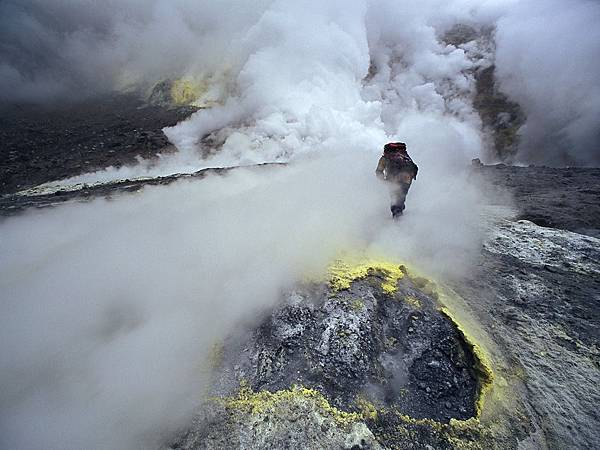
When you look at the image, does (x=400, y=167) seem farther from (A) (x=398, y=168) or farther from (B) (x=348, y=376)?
(B) (x=348, y=376)

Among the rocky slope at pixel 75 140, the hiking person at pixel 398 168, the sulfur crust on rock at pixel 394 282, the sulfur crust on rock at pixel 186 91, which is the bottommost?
the sulfur crust on rock at pixel 394 282

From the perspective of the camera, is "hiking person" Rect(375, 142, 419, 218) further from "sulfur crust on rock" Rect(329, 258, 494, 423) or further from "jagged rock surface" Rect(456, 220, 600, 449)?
"jagged rock surface" Rect(456, 220, 600, 449)

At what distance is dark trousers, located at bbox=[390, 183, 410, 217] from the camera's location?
6160mm

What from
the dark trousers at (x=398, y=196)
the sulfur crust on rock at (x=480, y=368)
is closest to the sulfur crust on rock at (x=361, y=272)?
the sulfur crust on rock at (x=480, y=368)

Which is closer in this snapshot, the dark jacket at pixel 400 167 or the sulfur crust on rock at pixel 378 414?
the sulfur crust on rock at pixel 378 414

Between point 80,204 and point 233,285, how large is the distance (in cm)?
539

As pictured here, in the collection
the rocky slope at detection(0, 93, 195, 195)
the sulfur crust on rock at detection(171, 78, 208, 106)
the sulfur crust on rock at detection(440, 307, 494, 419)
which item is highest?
the sulfur crust on rock at detection(171, 78, 208, 106)

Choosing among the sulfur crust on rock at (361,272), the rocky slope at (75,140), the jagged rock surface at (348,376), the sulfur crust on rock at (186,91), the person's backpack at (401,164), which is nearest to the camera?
the jagged rock surface at (348,376)

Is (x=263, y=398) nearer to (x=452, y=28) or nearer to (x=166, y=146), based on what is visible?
(x=166, y=146)

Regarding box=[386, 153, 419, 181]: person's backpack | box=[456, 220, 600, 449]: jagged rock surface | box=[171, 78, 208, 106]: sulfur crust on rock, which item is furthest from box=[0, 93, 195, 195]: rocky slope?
box=[456, 220, 600, 449]: jagged rock surface

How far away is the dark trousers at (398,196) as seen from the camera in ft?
20.2

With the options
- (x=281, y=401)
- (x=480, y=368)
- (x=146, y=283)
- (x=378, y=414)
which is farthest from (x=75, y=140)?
(x=480, y=368)

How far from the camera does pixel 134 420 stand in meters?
3.02

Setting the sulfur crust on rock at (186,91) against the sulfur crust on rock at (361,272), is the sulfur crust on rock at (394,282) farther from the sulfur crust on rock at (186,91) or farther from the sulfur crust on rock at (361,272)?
the sulfur crust on rock at (186,91)
